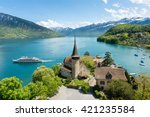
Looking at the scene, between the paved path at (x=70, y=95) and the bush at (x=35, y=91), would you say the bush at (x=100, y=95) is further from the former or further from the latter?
the bush at (x=35, y=91)

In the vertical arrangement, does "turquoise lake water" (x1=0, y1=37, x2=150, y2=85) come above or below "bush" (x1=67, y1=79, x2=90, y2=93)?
below

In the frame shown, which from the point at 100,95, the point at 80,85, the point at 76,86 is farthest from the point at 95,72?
the point at 100,95

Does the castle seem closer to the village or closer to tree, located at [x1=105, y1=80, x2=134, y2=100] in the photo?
the village

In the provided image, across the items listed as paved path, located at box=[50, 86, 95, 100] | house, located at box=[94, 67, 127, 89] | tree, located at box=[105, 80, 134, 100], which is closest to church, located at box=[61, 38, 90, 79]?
paved path, located at box=[50, 86, 95, 100]

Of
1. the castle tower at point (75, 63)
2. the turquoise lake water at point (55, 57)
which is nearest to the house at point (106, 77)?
the castle tower at point (75, 63)

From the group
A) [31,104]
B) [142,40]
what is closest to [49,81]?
[31,104]

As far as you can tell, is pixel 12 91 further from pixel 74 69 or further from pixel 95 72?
pixel 74 69
